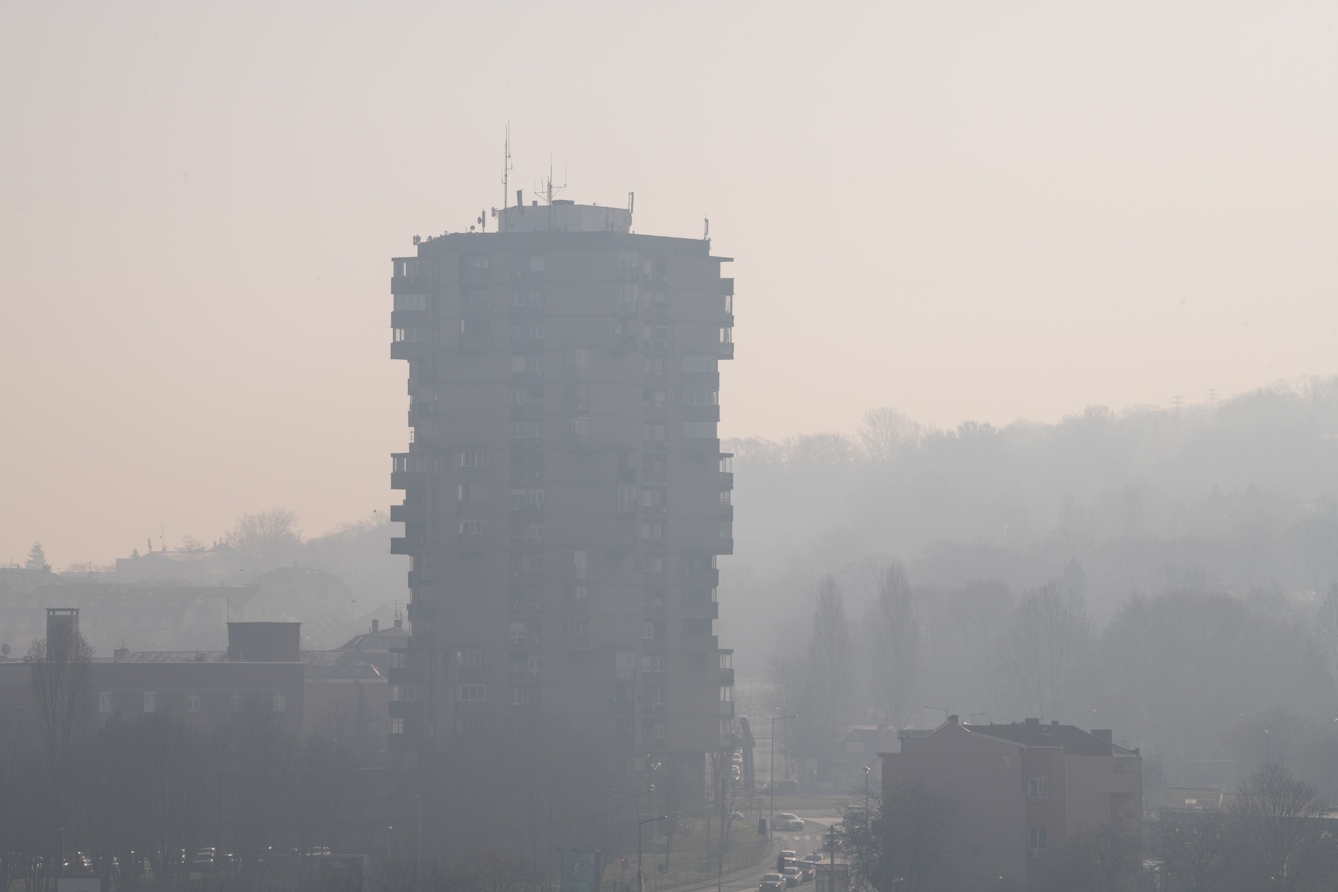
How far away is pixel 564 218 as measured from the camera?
359ft

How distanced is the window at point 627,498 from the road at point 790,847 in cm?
2063

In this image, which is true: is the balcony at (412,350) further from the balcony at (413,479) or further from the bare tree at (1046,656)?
the bare tree at (1046,656)

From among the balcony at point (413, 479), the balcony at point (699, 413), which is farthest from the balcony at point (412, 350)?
the balcony at point (699, 413)

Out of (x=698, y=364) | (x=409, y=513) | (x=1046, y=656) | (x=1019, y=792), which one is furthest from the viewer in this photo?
Answer: (x=1046, y=656)

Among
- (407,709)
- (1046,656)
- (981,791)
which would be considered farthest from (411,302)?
(1046,656)

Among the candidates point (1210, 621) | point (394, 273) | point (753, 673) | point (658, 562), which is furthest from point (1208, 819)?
point (753, 673)

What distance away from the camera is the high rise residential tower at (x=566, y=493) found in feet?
334

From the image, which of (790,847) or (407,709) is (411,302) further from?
(790,847)

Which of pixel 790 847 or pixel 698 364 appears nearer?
pixel 790 847

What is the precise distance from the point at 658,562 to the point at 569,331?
47.3ft

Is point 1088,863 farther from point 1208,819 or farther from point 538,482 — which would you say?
point 538,482

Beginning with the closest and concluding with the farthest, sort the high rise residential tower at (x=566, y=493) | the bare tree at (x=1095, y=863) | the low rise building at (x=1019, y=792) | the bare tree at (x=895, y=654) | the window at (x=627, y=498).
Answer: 1. the bare tree at (x=1095, y=863)
2. the low rise building at (x=1019, y=792)
3. the high rise residential tower at (x=566, y=493)
4. the window at (x=627, y=498)
5. the bare tree at (x=895, y=654)

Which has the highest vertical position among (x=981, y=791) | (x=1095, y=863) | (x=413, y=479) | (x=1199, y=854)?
(x=413, y=479)

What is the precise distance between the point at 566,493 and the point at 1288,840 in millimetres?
45764
